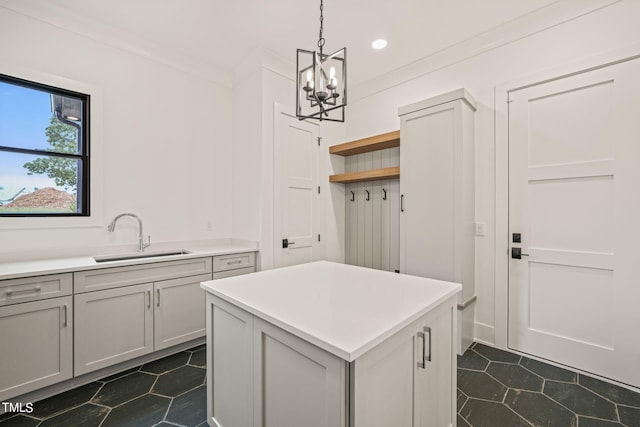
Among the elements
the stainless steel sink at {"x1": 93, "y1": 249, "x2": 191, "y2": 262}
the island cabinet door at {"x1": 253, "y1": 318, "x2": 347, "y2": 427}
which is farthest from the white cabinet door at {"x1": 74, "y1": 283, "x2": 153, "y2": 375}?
the island cabinet door at {"x1": 253, "y1": 318, "x2": 347, "y2": 427}

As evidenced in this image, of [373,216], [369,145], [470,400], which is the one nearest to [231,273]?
[373,216]

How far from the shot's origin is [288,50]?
2982 mm

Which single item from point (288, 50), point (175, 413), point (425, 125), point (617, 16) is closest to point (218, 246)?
point (175, 413)

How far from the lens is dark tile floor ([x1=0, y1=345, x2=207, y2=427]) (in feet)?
5.60

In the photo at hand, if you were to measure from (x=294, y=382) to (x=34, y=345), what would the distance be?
6.59 feet

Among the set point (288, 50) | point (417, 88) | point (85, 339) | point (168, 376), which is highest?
point (288, 50)

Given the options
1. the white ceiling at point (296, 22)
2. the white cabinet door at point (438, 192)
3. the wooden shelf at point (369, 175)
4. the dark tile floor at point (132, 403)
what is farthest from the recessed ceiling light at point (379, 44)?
the dark tile floor at point (132, 403)

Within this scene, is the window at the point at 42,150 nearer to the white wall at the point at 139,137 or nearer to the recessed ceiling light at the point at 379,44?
the white wall at the point at 139,137

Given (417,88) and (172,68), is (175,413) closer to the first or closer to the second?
(172,68)

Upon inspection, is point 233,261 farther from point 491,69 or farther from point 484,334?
point 491,69

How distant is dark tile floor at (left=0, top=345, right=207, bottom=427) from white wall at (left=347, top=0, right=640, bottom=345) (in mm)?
2604

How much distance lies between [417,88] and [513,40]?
3.06ft

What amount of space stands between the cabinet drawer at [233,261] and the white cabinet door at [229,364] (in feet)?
4.19

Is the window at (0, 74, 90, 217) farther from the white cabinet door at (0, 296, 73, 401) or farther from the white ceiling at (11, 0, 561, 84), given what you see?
the white cabinet door at (0, 296, 73, 401)
